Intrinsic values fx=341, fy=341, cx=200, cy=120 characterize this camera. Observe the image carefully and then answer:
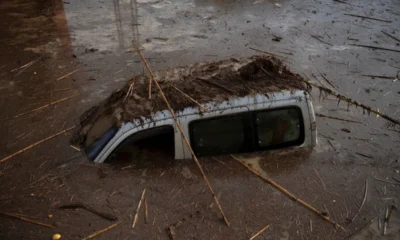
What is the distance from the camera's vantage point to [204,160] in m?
5.56

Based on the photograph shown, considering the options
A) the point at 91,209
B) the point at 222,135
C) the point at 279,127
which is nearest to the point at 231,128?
the point at 222,135

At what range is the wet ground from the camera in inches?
192

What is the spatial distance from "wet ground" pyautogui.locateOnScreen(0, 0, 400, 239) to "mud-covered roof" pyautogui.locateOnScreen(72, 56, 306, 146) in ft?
3.01

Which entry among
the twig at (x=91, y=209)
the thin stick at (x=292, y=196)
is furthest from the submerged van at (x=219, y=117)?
the twig at (x=91, y=209)

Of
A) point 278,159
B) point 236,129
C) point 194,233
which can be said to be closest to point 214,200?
point 194,233

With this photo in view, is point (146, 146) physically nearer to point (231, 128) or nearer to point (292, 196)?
point (231, 128)

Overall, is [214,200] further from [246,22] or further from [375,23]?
[375,23]

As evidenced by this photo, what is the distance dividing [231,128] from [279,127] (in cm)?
75

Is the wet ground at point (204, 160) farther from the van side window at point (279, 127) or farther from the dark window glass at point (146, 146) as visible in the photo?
the van side window at point (279, 127)

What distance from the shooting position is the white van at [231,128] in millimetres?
4918

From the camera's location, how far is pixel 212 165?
5578mm

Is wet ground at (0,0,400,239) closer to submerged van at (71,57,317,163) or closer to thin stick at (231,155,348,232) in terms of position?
thin stick at (231,155,348,232)

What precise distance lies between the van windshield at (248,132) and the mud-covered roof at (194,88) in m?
0.33

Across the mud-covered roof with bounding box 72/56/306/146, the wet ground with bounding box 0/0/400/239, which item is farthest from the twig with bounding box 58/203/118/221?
the mud-covered roof with bounding box 72/56/306/146
